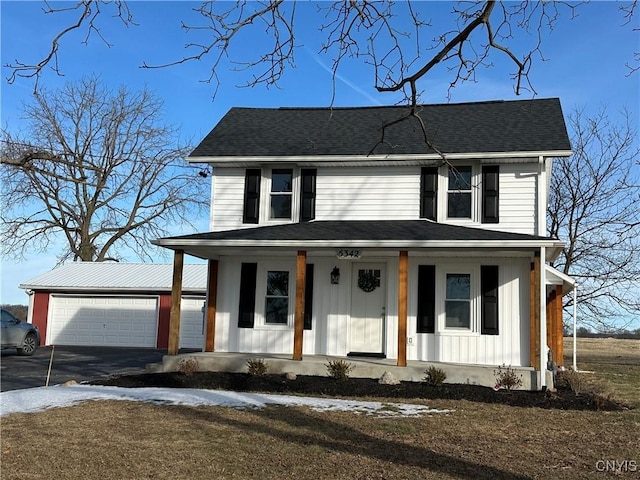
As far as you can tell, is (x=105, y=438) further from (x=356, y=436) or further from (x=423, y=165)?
(x=423, y=165)

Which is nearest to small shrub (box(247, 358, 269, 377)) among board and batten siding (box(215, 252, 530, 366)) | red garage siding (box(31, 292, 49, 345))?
board and batten siding (box(215, 252, 530, 366))

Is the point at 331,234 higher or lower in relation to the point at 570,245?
lower

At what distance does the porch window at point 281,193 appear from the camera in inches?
574

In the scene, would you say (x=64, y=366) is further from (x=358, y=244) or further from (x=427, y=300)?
(x=427, y=300)

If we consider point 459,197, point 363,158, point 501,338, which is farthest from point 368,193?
point 501,338

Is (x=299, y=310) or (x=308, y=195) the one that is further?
(x=308, y=195)

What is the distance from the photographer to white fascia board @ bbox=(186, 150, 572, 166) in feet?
42.5

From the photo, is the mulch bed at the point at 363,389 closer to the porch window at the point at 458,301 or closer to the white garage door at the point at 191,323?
the porch window at the point at 458,301

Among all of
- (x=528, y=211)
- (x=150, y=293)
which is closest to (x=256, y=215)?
(x=528, y=211)

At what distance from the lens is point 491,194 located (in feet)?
44.1

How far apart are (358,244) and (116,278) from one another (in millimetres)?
16701

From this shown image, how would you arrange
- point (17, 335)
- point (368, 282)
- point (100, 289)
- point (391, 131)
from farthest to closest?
point (100, 289), point (17, 335), point (391, 131), point (368, 282)

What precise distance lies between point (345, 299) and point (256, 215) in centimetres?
302

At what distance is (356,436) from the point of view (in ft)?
23.4
